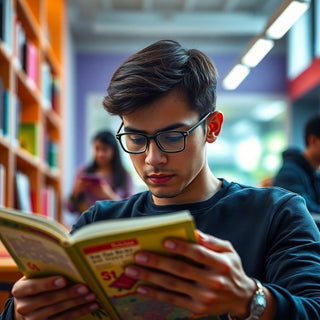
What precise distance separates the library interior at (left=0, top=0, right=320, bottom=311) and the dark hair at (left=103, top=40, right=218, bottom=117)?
6.62 feet

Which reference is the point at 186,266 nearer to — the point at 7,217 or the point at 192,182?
the point at 7,217

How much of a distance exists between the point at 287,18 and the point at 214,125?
1.77 metres

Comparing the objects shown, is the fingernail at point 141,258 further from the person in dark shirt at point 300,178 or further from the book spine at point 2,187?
the person in dark shirt at point 300,178

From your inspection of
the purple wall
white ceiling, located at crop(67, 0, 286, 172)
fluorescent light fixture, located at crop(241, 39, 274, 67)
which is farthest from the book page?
the purple wall

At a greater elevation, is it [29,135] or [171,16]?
[171,16]

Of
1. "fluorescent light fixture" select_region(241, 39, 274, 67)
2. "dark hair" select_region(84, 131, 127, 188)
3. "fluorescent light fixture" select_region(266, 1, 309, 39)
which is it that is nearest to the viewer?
"fluorescent light fixture" select_region(266, 1, 309, 39)

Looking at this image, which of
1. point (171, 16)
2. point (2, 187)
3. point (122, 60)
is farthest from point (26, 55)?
point (122, 60)

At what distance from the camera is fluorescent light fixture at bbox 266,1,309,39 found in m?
2.67

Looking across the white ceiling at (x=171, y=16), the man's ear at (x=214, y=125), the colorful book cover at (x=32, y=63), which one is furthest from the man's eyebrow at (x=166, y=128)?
the white ceiling at (x=171, y=16)

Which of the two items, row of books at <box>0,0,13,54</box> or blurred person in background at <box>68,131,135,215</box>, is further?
blurred person in background at <box>68,131,135,215</box>

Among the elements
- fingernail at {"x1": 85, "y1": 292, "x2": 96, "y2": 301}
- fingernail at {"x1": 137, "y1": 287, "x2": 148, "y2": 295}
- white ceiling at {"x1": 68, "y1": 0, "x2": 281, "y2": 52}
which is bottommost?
fingernail at {"x1": 85, "y1": 292, "x2": 96, "y2": 301}

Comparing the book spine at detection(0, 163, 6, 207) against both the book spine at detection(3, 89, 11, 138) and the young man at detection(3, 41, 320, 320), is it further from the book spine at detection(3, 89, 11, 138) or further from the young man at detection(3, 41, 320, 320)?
the young man at detection(3, 41, 320, 320)

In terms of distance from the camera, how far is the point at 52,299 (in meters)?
0.91

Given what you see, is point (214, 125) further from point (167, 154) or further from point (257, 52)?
point (257, 52)
